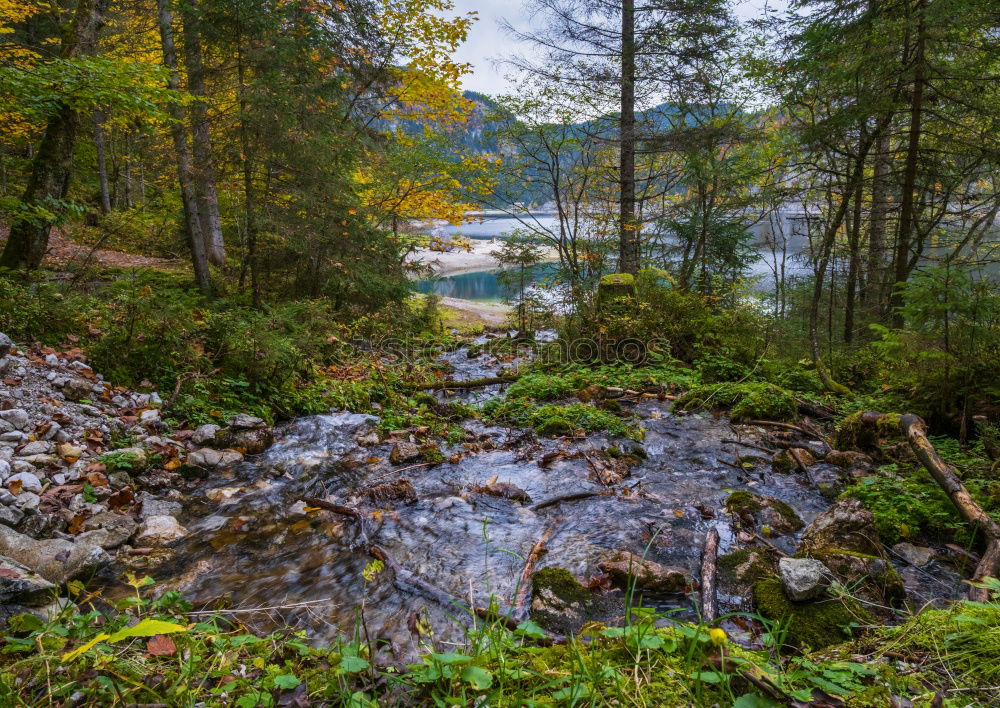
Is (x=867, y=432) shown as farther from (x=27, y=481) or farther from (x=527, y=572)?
(x=27, y=481)

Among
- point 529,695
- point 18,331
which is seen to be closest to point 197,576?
point 529,695

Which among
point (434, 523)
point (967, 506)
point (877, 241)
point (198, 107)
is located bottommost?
point (434, 523)

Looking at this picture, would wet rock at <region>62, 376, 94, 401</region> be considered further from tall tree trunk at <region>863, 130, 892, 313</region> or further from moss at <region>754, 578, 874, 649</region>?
tall tree trunk at <region>863, 130, 892, 313</region>

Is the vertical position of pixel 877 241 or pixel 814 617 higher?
pixel 877 241

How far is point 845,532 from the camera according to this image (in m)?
2.89

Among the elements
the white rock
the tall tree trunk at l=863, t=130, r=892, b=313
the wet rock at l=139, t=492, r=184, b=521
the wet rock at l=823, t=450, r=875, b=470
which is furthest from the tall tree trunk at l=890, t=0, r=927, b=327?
the white rock

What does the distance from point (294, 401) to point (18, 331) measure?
9.55 feet

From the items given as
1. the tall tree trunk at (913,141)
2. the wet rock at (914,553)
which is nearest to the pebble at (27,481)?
the wet rock at (914,553)

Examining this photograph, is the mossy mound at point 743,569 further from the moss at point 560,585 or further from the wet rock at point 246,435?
the wet rock at point 246,435

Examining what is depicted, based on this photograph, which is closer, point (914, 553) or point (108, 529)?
point (914, 553)

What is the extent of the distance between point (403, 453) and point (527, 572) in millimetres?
2392

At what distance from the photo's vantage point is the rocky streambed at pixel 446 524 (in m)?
2.56

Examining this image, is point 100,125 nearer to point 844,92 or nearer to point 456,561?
point 456,561

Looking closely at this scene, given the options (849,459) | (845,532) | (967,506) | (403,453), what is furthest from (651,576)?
(403,453)
